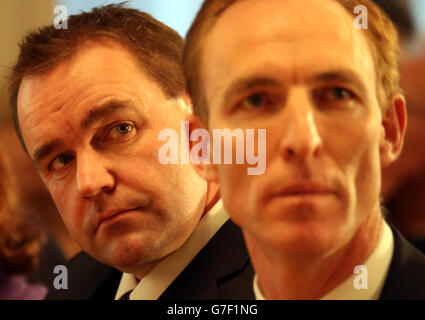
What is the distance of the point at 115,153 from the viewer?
1224mm

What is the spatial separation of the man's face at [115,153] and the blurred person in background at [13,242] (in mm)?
586

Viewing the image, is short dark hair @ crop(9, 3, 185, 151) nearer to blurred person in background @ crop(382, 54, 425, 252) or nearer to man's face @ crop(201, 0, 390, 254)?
man's face @ crop(201, 0, 390, 254)

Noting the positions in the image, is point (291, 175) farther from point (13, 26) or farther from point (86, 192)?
point (13, 26)

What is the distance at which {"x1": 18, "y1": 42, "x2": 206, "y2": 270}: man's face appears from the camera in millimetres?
1215

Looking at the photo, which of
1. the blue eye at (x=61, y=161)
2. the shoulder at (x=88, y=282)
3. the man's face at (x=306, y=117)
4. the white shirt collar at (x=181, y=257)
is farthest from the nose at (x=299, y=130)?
the shoulder at (x=88, y=282)

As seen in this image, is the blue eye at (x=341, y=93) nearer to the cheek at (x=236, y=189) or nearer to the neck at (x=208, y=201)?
the cheek at (x=236, y=189)

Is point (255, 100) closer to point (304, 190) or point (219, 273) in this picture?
point (304, 190)

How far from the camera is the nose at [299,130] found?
0.92m

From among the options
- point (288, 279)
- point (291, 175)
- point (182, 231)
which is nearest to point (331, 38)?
point (291, 175)

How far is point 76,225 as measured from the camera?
127cm

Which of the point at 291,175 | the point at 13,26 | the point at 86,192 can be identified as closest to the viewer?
the point at 291,175

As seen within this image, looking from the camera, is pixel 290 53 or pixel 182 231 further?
pixel 182 231

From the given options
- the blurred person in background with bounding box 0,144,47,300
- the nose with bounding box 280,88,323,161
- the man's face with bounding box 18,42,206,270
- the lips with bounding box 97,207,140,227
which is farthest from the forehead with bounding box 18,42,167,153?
the blurred person in background with bounding box 0,144,47,300
